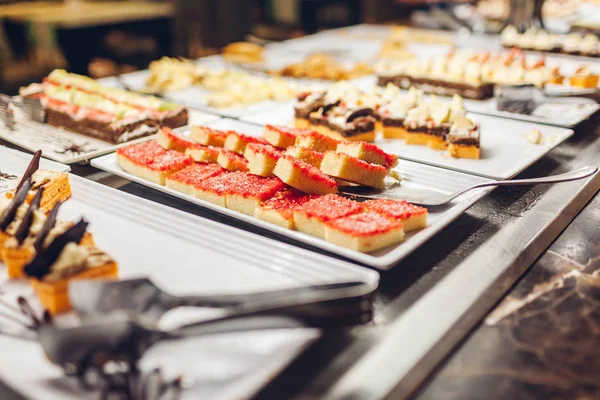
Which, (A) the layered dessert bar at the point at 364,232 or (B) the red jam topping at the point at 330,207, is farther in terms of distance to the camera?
(B) the red jam topping at the point at 330,207

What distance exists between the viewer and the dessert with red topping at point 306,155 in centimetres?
221

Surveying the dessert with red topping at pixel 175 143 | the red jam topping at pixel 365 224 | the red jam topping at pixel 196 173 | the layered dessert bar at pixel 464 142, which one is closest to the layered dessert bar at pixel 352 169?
the red jam topping at pixel 365 224

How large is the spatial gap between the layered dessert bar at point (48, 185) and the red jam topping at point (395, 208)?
1.10 metres

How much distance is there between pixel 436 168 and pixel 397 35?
357 cm

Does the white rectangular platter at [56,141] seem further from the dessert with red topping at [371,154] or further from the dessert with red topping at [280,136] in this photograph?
the dessert with red topping at [371,154]

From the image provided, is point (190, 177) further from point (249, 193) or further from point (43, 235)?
point (43, 235)


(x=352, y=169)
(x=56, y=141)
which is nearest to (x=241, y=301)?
(x=352, y=169)

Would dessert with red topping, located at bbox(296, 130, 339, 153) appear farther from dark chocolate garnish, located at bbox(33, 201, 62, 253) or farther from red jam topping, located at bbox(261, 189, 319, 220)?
dark chocolate garnish, located at bbox(33, 201, 62, 253)

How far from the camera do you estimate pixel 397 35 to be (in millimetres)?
5562

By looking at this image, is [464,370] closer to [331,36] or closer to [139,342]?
[139,342]

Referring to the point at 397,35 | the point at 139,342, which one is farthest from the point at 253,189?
the point at 397,35

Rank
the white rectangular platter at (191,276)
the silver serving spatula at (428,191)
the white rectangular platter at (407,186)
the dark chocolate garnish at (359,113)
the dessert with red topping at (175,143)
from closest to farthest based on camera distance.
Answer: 1. the white rectangular platter at (191,276)
2. the white rectangular platter at (407,186)
3. the silver serving spatula at (428,191)
4. the dessert with red topping at (175,143)
5. the dark chocolate garnish at (359,113)

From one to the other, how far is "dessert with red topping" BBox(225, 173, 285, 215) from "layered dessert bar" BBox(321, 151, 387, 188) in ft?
0.65

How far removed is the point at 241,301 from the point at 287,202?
739 mm
